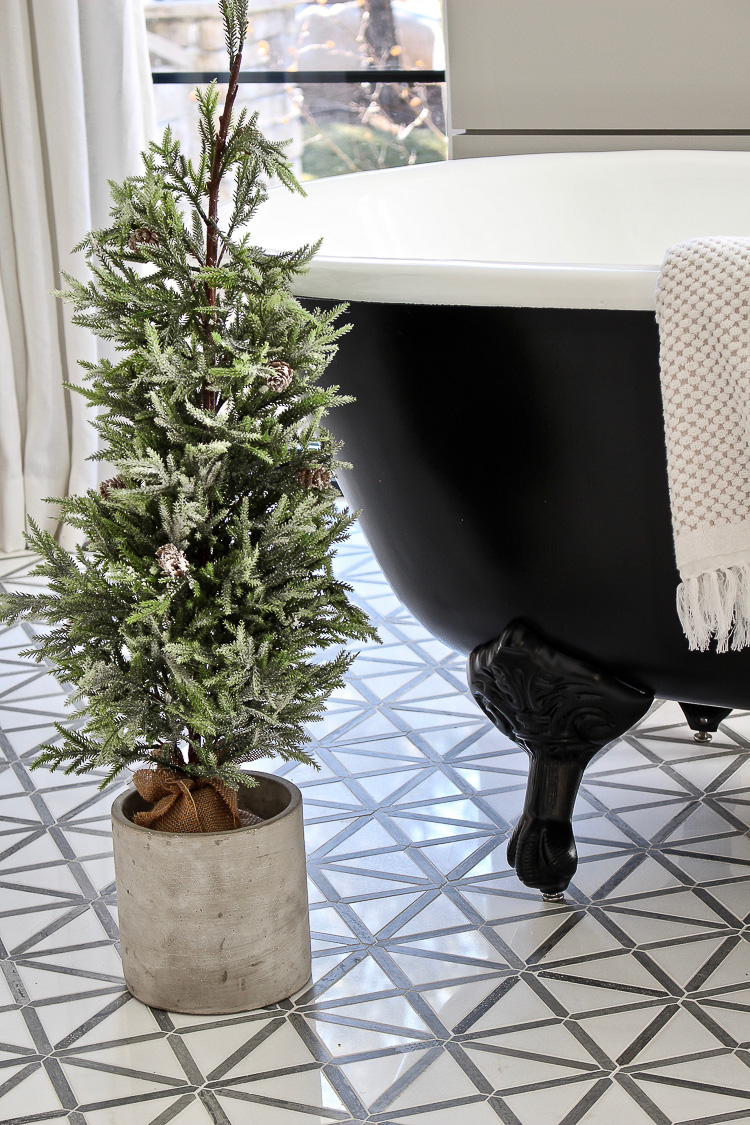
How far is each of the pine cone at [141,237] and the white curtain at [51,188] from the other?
1.50m

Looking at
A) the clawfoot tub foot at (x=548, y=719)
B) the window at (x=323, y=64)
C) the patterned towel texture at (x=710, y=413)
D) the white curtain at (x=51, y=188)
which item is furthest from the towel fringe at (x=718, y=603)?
the window at (x=323, y=64)

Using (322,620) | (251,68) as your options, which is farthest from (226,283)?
(251,68)

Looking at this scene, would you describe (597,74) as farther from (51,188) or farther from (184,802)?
(184,802)

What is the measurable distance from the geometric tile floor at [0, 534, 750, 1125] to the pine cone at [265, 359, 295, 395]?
0.63 m

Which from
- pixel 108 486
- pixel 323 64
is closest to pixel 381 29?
pixel 323 64

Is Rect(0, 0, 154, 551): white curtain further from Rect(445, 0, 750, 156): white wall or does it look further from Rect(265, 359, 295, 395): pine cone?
Rect(265, 359, 295, 395): pine cone

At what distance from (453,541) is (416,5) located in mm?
2612

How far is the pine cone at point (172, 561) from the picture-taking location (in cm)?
114

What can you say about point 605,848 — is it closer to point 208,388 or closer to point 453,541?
point 453,541

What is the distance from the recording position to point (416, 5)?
3.54 meters

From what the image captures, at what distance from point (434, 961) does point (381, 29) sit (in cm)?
289

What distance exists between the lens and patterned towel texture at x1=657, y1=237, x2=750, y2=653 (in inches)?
43.1

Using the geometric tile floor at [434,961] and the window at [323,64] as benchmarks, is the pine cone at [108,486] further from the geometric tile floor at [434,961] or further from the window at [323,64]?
the window at [323,64]

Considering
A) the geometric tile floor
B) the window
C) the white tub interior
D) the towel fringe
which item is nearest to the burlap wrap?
the geometric tile floor
